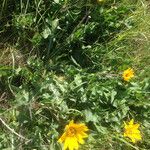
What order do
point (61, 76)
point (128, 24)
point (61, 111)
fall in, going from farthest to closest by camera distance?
point (128, 24)
point (61, 76)
point (61, 111)

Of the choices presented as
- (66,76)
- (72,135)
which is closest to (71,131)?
(72,135)

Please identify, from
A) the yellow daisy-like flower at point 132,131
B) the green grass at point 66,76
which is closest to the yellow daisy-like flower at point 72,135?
the green grass at point 66,76

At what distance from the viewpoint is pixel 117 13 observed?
3557 millimetres

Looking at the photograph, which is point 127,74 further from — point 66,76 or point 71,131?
Result: point 71,131

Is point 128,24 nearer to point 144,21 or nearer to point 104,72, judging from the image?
point 144,21

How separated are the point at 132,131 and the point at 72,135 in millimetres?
595

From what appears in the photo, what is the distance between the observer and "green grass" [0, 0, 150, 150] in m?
3.15

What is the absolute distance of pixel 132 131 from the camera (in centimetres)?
332

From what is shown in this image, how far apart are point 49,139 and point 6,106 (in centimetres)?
47

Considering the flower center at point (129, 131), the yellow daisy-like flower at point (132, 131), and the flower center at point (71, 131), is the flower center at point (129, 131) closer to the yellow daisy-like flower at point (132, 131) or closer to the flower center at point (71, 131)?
the yellow daisy-like flower at point (132, 131)

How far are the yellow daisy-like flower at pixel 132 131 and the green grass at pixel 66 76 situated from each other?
65 mm

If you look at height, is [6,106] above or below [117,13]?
below

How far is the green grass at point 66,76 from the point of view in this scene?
315 centimetres

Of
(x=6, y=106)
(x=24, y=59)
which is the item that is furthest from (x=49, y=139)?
(x=24, y=59)
